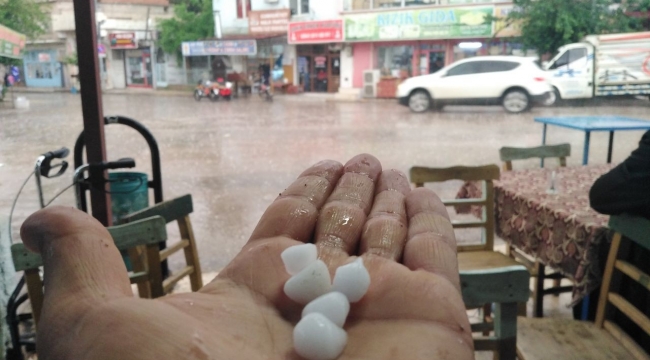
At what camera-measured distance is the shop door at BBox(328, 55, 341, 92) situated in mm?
6600

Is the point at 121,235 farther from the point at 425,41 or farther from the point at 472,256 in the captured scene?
the point at 425,41

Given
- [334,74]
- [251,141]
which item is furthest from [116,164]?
[334,74]

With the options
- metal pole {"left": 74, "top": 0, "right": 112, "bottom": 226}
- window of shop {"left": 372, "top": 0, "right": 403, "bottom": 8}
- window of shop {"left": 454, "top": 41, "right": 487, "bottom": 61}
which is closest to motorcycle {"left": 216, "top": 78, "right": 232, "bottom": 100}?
window of shop {"left": 372, "top": 0, "right": 403, "bottom": 8}

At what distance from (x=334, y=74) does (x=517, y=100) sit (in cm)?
321

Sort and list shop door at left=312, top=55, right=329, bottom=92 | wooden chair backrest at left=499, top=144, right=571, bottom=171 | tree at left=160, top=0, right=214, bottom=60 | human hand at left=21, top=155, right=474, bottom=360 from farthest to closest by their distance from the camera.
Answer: shop door at left=312, top=55, right=329, bottom=92 < tree at left=160, top=0, right=214, bottom=60 < wooden chair backrest at left=499, top=144, right=571, bottom=171 < human hand at left=21, top=155, right=474, bottom=360

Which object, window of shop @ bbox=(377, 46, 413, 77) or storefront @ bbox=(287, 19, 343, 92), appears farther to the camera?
storefront @ bbox=(287, 19, 343, 92)

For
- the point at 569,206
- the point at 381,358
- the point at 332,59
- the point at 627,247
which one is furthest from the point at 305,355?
the point at 332,59

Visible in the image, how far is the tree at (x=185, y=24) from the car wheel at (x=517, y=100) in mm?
2751

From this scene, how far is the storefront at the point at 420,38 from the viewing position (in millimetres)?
4500

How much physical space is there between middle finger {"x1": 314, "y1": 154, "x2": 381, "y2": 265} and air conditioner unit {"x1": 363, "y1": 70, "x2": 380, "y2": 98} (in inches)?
193

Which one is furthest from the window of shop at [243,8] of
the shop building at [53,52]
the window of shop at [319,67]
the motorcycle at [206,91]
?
the shop building at [53,52]

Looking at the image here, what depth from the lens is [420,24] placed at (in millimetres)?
5328

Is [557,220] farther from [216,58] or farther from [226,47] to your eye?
[216,58]

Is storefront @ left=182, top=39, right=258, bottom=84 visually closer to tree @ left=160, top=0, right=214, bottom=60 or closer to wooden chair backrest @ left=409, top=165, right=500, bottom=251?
tree @ left=160, top=0, right=214, bottom=60
